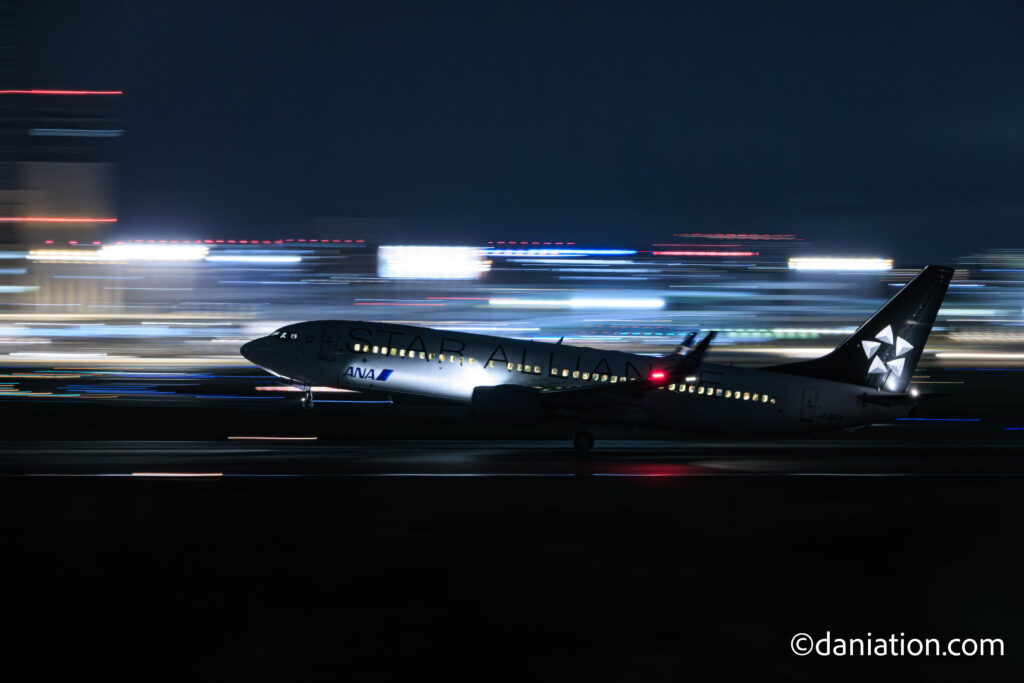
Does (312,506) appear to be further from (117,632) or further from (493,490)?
(117,632)

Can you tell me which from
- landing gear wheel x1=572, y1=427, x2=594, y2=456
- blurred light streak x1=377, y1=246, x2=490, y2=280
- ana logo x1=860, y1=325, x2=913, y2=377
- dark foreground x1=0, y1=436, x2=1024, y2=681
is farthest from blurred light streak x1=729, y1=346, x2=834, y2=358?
dark foreground x1=0, y1=436, x2=1024, y2=681

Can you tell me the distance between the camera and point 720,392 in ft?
103

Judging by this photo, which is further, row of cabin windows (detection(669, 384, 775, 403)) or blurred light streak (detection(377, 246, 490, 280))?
blurred light streak (detection(377, 246, 490, 280))

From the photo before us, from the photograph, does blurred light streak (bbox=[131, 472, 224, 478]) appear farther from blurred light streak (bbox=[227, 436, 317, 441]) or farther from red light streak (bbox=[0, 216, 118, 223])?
red light streak (bbox=[0, 216, 118, 223])

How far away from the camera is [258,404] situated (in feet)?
150

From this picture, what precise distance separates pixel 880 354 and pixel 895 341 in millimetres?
640

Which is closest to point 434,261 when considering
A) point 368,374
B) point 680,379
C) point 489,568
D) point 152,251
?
point 152,251

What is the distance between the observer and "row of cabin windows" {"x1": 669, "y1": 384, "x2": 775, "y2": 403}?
3114 centimetres

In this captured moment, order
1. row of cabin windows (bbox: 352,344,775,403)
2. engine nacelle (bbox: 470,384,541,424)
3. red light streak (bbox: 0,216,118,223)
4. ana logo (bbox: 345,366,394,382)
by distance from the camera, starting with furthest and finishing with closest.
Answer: red light streak (bbox: 0,216,118,223), ana logo (bbox: 345,366,394,382), row of cabin windows (bbox: 352,344,775,403), engine nacelle (bbox: 470,384,541,424)

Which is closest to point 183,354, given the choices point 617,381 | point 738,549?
point 617,381

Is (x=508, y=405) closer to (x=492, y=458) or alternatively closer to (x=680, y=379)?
(x=492, y=458)

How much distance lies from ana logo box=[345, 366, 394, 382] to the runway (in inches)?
91.4

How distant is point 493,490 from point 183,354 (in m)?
89.1

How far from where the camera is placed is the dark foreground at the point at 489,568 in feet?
37.2
